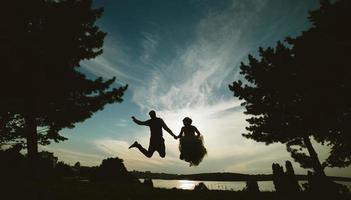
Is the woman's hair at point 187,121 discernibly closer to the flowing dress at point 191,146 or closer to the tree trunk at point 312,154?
Result: the flowing dress at point 191,146

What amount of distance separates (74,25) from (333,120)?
17.6 m

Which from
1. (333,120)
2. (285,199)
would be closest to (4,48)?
(285,199)

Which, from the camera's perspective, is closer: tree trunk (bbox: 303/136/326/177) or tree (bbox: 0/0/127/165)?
tree (bbox: 0/0/127/165)

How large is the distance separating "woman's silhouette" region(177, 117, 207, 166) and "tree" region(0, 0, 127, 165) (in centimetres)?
955

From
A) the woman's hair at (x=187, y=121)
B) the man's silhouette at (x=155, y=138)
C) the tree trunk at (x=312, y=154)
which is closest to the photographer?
the man's silhouette at (x=155, y=138)

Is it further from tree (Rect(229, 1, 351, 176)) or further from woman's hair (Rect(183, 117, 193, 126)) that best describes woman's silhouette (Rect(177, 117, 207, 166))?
tree (Rect(229, 1, 351, 176))

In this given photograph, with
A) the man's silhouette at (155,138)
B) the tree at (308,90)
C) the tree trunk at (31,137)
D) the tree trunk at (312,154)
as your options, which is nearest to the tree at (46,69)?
the tree trunk at (31,137)

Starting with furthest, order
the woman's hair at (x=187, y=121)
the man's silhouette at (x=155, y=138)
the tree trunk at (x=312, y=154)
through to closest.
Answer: the tree trunk at (x=312, y=154), the woman's hair at (x=187, y=121), the man's silhouette at (x=155, y=138)

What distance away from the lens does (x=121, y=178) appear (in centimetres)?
2273

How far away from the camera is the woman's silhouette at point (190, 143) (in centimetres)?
904

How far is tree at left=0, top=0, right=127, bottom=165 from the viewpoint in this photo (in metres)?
14.3

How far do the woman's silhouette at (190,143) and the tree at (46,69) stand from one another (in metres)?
9.55

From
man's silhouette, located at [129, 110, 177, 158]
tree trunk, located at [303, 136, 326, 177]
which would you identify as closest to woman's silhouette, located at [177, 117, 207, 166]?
man's silhouette, located at [129, 110, 177, 158]

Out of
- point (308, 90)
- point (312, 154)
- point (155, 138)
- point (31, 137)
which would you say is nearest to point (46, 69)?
point (31, 137)
